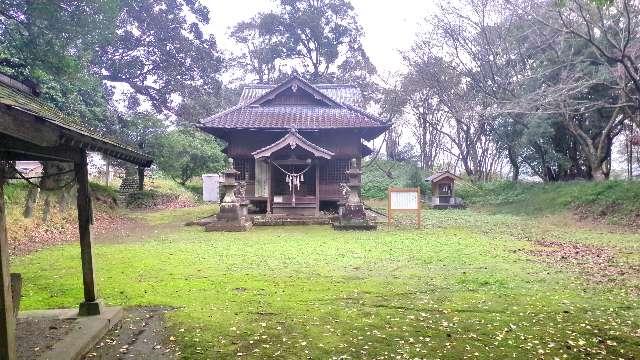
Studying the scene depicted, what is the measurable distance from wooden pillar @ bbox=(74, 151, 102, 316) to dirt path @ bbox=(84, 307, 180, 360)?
463 millimetres

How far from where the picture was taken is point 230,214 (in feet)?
53.7

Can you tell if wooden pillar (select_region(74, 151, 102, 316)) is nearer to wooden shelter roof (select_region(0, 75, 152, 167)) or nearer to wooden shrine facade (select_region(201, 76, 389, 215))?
wooden shelter roof (select_region(0, 75, 152, 167))

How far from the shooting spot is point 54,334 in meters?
5.21

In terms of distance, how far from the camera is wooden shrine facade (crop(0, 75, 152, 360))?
3.31 metres

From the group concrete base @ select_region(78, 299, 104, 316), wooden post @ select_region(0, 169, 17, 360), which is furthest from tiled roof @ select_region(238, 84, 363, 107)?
wooden post @ select_region(0, 169, 17, 360)

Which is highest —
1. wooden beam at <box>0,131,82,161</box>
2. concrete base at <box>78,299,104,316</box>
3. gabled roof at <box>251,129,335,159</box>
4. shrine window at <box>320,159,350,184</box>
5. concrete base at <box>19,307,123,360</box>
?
gabled roof at <box>251,129,335,159</box>

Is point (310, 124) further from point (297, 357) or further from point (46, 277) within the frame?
point (297, 357)

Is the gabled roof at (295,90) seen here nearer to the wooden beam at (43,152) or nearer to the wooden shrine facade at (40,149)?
the wooden shrine facade at (40,149)

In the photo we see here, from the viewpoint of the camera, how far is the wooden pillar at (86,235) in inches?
222

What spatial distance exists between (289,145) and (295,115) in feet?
10.8

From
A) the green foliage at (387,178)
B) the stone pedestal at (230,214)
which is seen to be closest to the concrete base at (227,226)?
the stone pedestal at (230,214)

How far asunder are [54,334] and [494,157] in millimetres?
39435

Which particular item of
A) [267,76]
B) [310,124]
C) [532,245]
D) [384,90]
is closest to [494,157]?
[384,90]

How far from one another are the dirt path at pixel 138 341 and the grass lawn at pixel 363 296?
0.67ft
